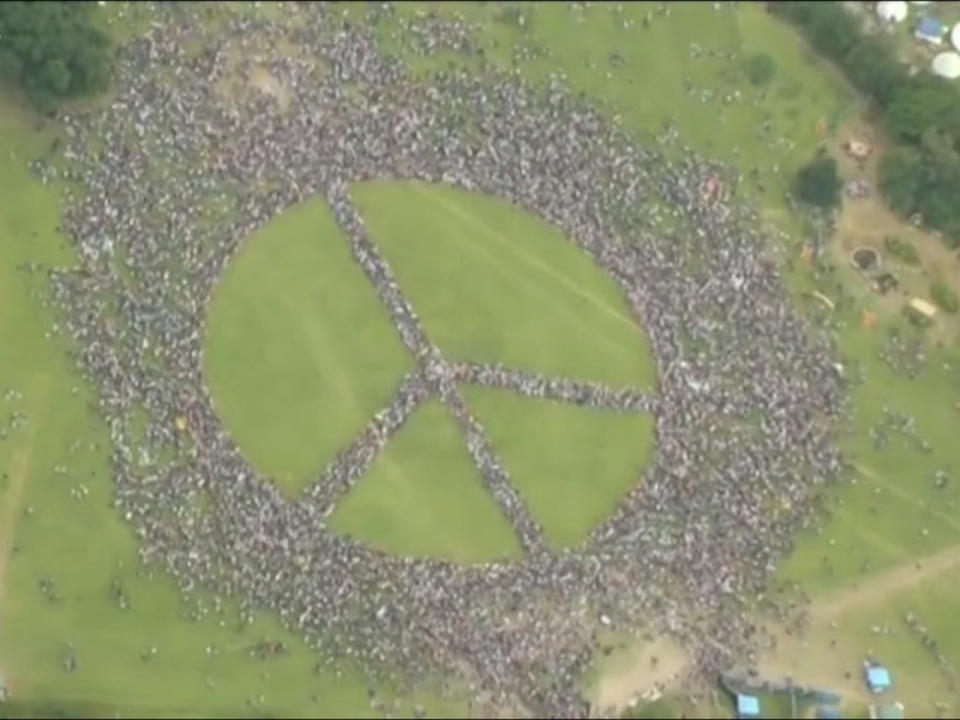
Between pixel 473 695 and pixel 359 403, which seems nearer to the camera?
pixel 473 695

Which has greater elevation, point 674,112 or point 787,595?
point 674,112

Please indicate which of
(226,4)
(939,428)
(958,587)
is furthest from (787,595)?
(226,4)

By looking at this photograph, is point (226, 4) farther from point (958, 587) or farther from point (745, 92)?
point (958, 587)

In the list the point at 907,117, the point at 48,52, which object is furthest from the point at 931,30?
the point at 48,52

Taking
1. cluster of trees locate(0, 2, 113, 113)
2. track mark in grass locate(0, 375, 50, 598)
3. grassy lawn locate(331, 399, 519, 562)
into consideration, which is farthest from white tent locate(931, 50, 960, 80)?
track mark in grass locate(0, 375, 50, 598)

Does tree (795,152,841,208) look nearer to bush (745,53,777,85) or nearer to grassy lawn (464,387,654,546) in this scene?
bush (745,53,777,85)

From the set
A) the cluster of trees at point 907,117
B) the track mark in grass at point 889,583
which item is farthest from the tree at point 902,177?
the track mark in grass at point 889,583
